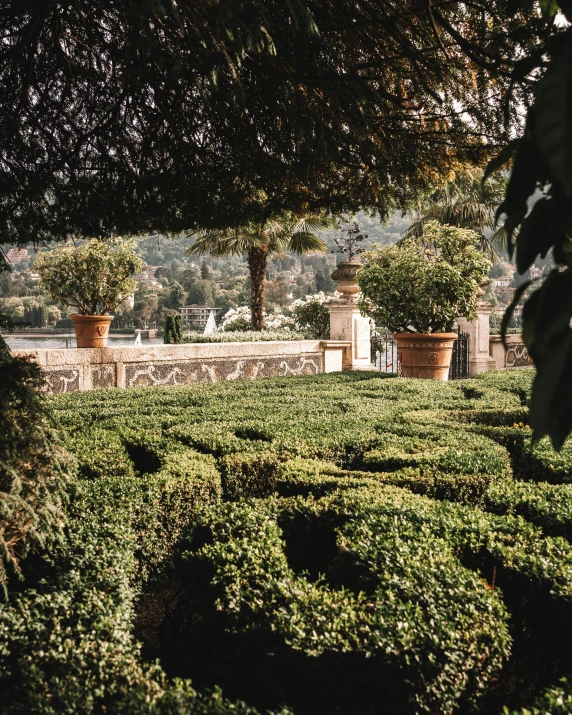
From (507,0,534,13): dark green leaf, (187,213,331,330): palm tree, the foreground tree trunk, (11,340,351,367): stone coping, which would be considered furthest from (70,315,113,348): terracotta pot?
the foreground tree trunk

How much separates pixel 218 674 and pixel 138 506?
969 mm

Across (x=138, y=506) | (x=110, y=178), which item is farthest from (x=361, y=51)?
(x=138, y=506)

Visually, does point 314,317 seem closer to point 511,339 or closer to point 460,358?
point 460,358

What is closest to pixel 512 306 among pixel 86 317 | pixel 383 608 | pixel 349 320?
pixel 383 608

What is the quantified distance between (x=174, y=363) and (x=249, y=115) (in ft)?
21.4

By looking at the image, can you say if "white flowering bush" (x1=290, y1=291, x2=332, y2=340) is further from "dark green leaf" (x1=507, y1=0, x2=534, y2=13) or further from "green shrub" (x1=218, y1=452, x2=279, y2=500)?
"dark green leaf" (x1=507, y1=0, x2=534, y2=13)

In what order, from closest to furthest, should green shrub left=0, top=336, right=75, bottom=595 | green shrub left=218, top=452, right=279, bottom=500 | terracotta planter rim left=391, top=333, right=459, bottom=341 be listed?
green shrub left=0, top=336, right=75, bottom=595 → green shrub left=218, top=452, right=279, bottom=500 → terracotta planter rim left=391, top=333, right=459, bottom=341

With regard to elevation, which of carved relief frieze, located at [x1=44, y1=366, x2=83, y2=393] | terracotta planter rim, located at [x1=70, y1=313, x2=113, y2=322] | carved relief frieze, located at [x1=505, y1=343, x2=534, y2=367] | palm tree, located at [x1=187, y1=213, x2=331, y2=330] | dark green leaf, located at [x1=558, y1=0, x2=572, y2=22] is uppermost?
palm tree, located at [x1=187, y1=213, x2=331, y2=330]

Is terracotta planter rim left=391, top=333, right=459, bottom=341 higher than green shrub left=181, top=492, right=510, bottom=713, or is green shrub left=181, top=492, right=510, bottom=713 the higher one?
terracotta planter rim left=391, top=333, right=459, bottom=341

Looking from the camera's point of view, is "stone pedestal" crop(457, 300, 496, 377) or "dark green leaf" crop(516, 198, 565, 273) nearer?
"dark green leaf" crop(516, 198, 565, 273)

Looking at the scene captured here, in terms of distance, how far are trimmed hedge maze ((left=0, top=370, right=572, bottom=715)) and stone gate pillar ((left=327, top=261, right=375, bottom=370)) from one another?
9.72 meters

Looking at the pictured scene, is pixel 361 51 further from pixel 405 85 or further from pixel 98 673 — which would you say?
pixel 98 673

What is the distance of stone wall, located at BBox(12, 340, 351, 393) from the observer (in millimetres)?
9500

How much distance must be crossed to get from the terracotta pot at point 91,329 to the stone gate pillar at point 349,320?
5.69 m
